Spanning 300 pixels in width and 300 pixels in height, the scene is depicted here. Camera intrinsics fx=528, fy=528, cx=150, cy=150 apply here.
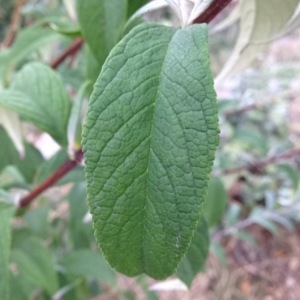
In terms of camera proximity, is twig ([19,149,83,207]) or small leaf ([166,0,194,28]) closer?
small leaf ([166,0,194,28])

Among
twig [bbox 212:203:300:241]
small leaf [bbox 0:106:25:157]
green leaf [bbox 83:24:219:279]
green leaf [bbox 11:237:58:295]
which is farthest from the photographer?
twig [bbox 212:203:300:241]

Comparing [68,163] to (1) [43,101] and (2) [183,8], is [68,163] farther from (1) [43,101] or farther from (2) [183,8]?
(2) [183,8]

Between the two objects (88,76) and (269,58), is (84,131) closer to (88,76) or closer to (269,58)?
(88,76)

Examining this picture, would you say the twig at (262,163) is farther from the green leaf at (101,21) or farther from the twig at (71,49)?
the green leaf at (101,21)

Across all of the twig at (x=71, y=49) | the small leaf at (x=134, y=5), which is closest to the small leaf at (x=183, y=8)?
the small leaf at (x=134, y=5)

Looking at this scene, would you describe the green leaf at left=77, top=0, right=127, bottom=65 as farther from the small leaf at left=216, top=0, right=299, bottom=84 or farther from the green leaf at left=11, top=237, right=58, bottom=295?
the green leaf at left=11, top=237, right=58, bottom=295

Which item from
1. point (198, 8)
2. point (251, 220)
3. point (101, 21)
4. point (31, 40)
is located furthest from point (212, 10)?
point (251, 220)

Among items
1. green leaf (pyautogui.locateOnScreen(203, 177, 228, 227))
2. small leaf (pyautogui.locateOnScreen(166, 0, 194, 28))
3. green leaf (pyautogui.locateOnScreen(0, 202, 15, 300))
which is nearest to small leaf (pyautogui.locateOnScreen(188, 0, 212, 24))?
small leaf (pyautogui.locateOnScreen(166, 0, 194, 28))
